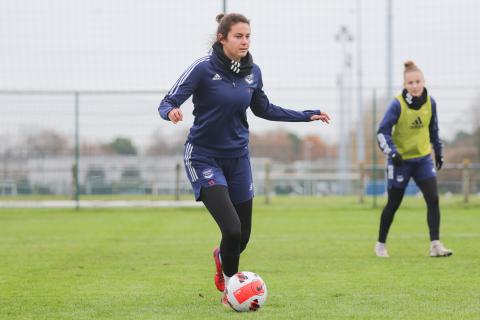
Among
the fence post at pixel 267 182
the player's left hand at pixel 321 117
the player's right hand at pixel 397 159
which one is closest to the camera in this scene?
the player's left hand at pixel 321 117

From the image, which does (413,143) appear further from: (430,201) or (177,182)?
(177,182)

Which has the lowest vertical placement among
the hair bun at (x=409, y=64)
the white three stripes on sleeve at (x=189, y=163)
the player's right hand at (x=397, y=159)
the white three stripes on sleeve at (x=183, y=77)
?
the player's right hand at (x=397, y=159)

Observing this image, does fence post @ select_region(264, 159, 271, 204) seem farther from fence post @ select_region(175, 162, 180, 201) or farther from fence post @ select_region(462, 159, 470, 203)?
fence post @ select_region(462, 159, 470, 203)

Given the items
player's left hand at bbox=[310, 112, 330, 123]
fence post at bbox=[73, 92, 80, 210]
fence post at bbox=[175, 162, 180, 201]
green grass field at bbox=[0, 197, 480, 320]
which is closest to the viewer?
Result: green grass field at bbox=[0, 197, 480, 320]

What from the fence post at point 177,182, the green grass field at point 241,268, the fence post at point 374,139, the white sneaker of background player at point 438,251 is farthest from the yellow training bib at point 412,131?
the fence post at point 177,182

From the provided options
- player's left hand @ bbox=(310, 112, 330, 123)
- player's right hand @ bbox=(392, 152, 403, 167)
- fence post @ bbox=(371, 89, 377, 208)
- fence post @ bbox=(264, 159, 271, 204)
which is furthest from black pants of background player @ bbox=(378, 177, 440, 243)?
fence post @ bbox=(264, 159, 271, 204)

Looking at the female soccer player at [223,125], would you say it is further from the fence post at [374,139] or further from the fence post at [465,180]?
the fence post at [465,180]

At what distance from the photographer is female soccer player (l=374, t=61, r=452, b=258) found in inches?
384

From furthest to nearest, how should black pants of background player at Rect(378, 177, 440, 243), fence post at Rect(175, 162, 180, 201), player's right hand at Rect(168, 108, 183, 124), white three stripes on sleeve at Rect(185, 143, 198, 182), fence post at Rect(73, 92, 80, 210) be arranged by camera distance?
fence post at Rect(175, 162, 180, 201) → fence post at Rect(73, 92, 80, 210) → black pants of background player at Rect(378, 177, 440, 243) → white three stripes on sleeve at Rect(185, 143, 198, 182) → player's right hand at Rect(168, 108, 183, 124)

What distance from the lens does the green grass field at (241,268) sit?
631cm

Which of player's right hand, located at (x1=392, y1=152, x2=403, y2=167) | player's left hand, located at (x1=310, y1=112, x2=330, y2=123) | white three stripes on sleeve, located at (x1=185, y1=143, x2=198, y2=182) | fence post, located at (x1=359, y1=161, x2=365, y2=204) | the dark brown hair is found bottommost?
fence post, located at (x1=359, y1=161, x2=365, y2=204)

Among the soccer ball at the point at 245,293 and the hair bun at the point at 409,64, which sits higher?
the hair bun at the point at 409,64

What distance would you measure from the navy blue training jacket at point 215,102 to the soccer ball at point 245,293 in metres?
0.96

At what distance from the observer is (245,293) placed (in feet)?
A: 20.2
